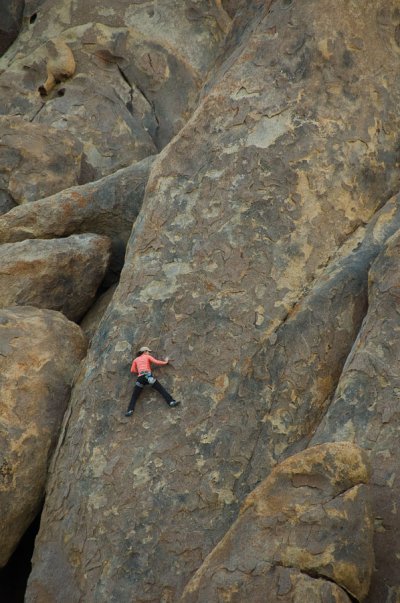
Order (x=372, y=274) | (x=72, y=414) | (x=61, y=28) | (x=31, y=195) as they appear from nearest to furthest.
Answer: (x=372, y=274) < (x=72, y=414) < (x=31, y=195) < (x=61, y=28)

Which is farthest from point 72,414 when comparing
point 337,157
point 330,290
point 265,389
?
point 337,157

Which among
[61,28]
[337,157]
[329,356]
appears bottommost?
[329,356]

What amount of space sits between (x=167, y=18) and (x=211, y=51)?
949mm

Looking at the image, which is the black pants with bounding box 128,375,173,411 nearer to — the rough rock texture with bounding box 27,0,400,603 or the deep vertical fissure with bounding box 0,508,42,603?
the rough rock texture with bounding box 27,0,400,603

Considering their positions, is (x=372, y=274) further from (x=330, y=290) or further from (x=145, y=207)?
(x=145, y=207)

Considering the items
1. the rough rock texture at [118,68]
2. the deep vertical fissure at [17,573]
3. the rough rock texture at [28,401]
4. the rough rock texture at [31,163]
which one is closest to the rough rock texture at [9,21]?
the rough rock texture at [118,68]

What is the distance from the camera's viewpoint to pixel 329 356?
35.5 ft

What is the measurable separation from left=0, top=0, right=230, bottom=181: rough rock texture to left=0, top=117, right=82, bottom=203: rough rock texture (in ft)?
4.68

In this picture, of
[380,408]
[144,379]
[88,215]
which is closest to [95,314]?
[88,215]

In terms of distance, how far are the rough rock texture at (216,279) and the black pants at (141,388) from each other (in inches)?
5.0

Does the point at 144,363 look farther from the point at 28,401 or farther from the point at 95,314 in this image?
the point at 95,314

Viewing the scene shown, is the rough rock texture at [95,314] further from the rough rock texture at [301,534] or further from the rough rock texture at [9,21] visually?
the rough rock texture at [9,21]

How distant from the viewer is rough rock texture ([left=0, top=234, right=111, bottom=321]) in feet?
43.4

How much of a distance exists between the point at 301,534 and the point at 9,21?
12748 millimetres
